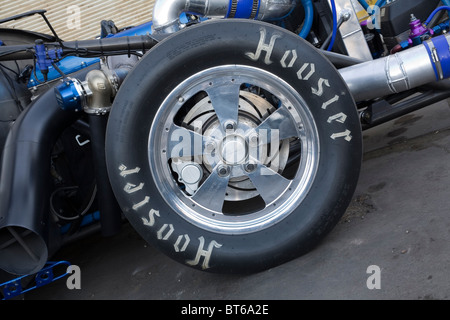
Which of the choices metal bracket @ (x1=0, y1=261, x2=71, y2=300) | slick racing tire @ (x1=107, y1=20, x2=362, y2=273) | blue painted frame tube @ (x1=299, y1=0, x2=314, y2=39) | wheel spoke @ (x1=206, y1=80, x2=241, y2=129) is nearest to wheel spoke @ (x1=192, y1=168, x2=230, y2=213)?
slick racing tire @ (x1=107, y1=20, x2=362, y2=273)

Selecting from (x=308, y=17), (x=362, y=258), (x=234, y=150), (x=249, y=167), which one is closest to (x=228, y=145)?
(x=234, y=150)

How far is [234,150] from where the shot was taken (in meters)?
2.25

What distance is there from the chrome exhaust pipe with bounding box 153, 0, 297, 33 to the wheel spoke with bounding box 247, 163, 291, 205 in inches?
38.2

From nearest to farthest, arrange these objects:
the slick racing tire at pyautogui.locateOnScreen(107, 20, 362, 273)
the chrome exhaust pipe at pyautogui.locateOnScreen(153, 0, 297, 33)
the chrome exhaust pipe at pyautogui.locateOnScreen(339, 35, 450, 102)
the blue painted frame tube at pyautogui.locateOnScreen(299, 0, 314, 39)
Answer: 1. the slick racing tire at pyautogui.locateOnScreen(107, 20, 362, 273)
2. the chrome exhaust pipe at pyautogui.locateOnScreen(339, 35, 450, 102)
3. the chrome exhaust pipe at pyautogui.locateOnScreen(153, 0, 297, 33)
4. the blue painted frame tube at pyautogui.locateOnScreen(299, 0, 314, 39)

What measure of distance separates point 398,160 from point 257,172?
106 cm

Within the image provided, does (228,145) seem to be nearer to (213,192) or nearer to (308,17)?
(213,192)

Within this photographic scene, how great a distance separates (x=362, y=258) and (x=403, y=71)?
0.91 metres

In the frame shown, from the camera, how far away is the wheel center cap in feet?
7.38

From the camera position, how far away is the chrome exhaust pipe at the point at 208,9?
9.16 feet

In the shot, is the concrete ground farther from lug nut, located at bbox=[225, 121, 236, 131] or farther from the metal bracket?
lug nut, located at bbox=[225, 121, 236, 131]

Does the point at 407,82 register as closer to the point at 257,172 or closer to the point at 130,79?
the point at 257,172

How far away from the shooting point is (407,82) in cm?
244

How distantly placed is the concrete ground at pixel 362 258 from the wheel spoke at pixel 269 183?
0.30 metres

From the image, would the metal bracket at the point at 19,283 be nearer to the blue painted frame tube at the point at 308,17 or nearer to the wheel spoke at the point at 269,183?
the wheel spoke at the point at 269,183
